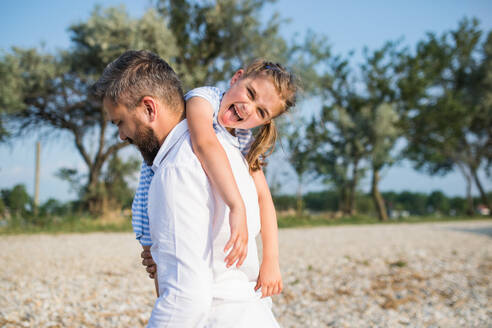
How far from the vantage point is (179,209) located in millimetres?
883

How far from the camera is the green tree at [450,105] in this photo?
19.8 metres

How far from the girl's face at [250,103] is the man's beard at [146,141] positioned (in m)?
0.35

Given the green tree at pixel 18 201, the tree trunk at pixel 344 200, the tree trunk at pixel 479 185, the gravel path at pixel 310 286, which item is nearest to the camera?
the gravel path at pixel 310 286

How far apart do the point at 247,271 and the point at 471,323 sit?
11.5 ft

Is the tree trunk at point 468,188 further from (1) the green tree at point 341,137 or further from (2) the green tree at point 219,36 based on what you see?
(2) the green tree at point 219,36

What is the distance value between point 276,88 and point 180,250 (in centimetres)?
83

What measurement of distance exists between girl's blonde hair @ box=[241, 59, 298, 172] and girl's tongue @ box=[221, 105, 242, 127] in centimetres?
11

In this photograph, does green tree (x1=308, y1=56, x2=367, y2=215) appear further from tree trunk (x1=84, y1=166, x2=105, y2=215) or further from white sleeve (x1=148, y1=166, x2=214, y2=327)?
white sleeve (x1=148, y1=166, x2=214, y2=327)

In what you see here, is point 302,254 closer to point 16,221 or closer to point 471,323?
point 471,323

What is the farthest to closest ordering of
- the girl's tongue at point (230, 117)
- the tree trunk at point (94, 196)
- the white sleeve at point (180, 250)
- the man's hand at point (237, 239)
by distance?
the tree trunk at point (94, 196) → the girl's tongue at point (230, 117) → the man's hand at point (237, 239) → the white sleeve at point (180, 250)

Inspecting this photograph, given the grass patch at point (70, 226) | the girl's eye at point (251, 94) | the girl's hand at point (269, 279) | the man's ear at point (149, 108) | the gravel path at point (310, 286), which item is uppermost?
the girl's eye at point (251, 94)

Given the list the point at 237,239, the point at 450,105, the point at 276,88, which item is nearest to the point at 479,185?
the point at 450,105

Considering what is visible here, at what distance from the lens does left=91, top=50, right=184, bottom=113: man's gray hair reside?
3.69 feet

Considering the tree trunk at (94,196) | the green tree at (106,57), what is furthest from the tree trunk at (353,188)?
the tree trunk at (94,196)
